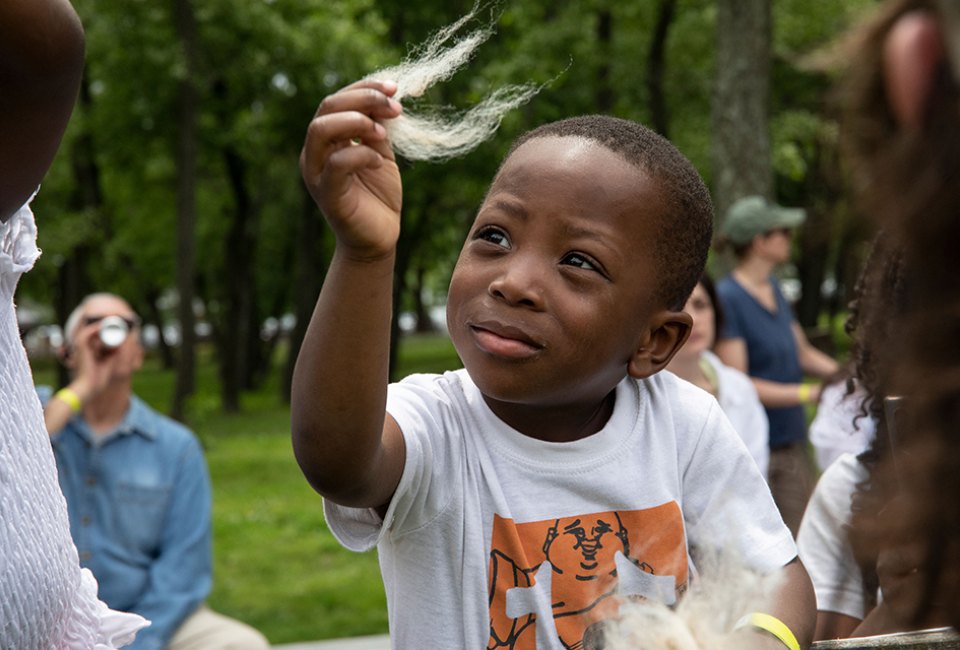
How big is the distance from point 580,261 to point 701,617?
1.81 ft

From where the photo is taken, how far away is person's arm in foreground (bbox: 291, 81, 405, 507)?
1428 millimetres

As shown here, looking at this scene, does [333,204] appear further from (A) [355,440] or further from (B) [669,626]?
(B) [669,626]

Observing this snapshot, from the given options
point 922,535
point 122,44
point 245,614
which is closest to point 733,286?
point 245,614

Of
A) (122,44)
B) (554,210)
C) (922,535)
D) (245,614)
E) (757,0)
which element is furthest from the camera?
(122,44)

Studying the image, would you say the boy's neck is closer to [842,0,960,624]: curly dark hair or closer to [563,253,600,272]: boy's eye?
[563,253,600,272]: boy's eye

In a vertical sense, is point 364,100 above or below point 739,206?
below

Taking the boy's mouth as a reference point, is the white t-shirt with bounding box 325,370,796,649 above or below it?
below

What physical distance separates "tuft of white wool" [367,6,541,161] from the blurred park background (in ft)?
19.2

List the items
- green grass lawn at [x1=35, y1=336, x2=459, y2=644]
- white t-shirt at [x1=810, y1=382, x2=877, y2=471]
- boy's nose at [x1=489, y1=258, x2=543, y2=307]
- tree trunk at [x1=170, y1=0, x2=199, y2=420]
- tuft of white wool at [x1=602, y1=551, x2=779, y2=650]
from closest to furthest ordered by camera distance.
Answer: tuft of white wool at [x1=602, y1=551, x2=779, y2=650] < boy's nose at [x1=489, y1=258, x2=543, y2=307] < white t-shirt at [x1=810, y1=382, x2=877, y2=471] < green grass lawn at [x1=35, y1=336, x2=459, y2=644] < tree trunk at [x1=170, y1=0, x2=199, y2=420]

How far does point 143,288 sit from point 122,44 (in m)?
15.2

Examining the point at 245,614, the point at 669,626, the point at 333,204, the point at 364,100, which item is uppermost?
the point at 364,100

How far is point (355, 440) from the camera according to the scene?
1.52 m

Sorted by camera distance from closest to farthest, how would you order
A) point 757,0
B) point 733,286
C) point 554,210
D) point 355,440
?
1. point 355,440
2. point 554,210
3. point 733,286
4. point 757,0

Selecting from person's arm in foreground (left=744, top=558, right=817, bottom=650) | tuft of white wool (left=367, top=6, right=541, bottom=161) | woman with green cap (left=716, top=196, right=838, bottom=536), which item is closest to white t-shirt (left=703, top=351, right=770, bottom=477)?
woman with green cap (left=716, top=196, right=838, bottom=536)
